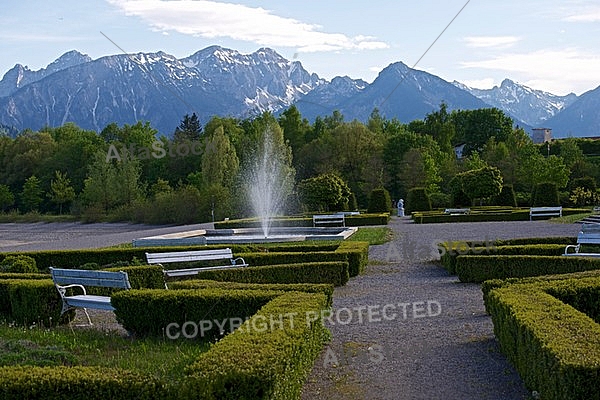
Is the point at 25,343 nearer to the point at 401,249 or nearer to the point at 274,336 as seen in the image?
the point at 274,336

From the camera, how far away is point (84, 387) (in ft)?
14.4

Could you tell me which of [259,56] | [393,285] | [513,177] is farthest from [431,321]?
[259,56]

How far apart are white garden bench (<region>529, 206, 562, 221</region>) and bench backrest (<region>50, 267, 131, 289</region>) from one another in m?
22.4

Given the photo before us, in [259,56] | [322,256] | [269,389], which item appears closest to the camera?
[269,389]

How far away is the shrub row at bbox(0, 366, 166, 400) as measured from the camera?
4.34m

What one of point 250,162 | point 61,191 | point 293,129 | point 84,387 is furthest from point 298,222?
point 61,191

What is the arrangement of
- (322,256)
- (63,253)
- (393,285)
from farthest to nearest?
(63,253), (322,256), (393,285)

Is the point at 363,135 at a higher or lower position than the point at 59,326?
higher

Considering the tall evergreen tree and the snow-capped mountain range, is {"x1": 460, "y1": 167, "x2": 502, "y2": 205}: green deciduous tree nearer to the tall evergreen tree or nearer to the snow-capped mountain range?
the tall evergreen tree

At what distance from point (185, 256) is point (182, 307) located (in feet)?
14.6

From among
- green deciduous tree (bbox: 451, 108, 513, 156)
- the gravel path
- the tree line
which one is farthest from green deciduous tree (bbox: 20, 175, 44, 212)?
the gravel path

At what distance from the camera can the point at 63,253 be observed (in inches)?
575

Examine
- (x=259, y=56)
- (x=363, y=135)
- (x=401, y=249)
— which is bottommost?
(x=401, y=249)

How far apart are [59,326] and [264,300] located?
2.84 metres
